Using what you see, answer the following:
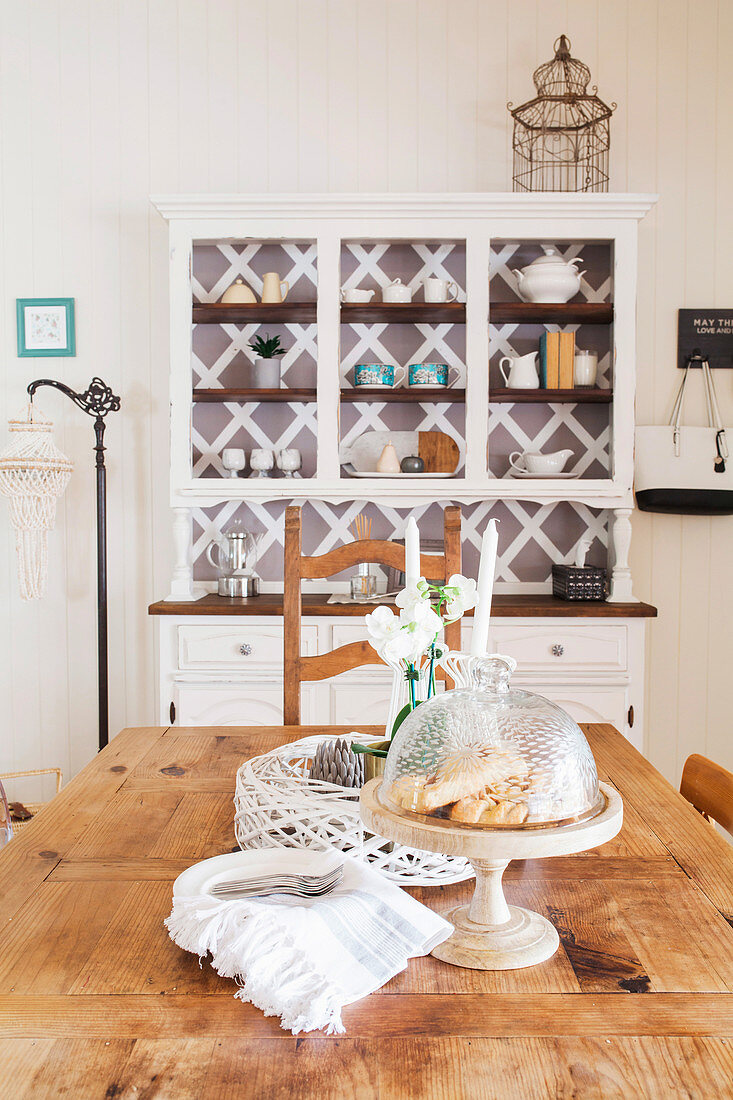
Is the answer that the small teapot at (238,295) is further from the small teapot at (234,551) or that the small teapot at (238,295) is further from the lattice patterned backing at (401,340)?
the small teapot at (234,551)

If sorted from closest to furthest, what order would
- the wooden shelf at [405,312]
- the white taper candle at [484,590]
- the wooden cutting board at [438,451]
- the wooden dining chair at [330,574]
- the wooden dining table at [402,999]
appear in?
1. the wooden dining table at [402,999]
2. the white taper candle at [484,590]
3. the wooden dining chair at [330,574]
4. the wooden shelf at [405,312]
5. the wooden cutting board at [438,451]

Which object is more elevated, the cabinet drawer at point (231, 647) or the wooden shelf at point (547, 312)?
the wooden shelf at point (547, 312)

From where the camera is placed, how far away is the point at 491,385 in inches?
120

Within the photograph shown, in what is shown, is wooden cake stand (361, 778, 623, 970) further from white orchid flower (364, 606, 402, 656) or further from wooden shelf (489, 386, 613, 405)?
wooden shelf (489, 386, 613, 405)

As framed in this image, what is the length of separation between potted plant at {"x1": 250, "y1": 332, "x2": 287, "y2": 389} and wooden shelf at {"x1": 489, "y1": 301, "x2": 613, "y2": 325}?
2.45 ft

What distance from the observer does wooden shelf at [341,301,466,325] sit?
111 inches

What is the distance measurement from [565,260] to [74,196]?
1783 millimetres

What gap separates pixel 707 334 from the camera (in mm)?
3057

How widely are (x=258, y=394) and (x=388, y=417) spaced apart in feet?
1.61

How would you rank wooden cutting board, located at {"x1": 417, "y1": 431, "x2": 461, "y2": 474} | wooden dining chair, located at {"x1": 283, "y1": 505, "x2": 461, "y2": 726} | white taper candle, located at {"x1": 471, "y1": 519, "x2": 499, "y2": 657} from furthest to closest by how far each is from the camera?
wooden cutting board, located at {"x1": 417, "y1": 431, "x2": 461, "y2": 474}
wooden dining chair, located at {"x1": 283, "y1": 505, "x2": 461, "y2": 726}
white taper candle, located at {"x1": 471, "y1": 519, "x2": 499, "y2": 657}

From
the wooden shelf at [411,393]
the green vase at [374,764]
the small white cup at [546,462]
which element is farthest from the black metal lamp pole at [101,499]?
the green vase at [374,764]

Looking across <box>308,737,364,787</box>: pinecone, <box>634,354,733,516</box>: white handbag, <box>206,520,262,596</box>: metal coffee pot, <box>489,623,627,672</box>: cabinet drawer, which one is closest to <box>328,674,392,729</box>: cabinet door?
<box>489,623,627,672</box>: cabinet drawer

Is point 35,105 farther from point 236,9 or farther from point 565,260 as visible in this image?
point 565,260

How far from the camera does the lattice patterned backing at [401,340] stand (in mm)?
3014
